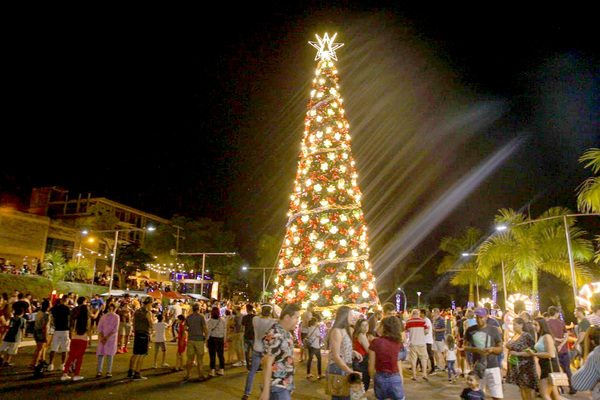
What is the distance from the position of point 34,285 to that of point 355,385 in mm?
29325

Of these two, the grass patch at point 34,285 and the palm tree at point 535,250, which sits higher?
the palm tree at point 535,250

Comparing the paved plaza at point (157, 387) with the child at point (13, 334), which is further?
the child at point (13, 334)

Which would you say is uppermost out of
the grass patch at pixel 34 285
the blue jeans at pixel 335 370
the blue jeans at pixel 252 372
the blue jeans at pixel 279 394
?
the grass patch at pixel 34 285

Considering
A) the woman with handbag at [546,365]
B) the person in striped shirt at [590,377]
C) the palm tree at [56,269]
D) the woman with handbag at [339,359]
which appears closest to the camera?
the person in striped shirt at [590,377]

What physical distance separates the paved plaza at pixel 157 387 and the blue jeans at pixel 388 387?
3.51 m

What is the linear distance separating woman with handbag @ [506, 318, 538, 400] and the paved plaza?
101 inches

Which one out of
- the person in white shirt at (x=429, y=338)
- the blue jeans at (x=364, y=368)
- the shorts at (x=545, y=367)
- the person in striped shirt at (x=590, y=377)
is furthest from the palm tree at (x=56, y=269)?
the person in striped shirt at (x=590, y=377)

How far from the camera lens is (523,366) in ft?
23.6

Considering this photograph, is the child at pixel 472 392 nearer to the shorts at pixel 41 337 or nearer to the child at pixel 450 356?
the child at pixel 450 356

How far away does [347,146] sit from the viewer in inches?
685

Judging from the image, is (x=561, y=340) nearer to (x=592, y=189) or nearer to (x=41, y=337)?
(x=592, y=189)

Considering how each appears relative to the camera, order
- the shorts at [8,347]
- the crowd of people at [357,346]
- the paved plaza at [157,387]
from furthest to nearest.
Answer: the shorts at [8,347] < the paved plaza at [157,387] < the crowd of people at [357,346]

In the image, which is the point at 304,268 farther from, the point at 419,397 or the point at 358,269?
the point at 419,397

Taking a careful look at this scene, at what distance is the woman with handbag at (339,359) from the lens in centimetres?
559
